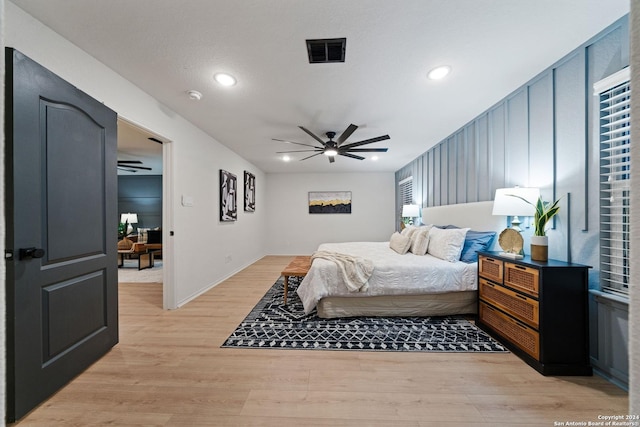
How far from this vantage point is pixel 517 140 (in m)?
2.65

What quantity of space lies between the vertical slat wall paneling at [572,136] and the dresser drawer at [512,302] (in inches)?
21.3

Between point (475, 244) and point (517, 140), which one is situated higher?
point (517, 140)

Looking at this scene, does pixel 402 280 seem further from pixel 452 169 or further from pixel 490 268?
pixel 452 169

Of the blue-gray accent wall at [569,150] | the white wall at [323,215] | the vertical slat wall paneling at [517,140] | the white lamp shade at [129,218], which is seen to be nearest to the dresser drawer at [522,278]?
the blue-gray accent wall at [569,150]

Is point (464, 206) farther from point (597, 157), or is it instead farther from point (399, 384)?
point (399, 384)

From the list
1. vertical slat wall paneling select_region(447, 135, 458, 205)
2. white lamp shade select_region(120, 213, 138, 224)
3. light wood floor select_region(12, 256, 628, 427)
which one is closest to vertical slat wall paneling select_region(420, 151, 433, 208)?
vertical slat wall paneling select_region(447, 135, 458, 205)

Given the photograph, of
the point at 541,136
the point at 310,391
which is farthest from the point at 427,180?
the point at 310,391

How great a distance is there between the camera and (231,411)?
1.58 meters

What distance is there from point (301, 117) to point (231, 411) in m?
2.95

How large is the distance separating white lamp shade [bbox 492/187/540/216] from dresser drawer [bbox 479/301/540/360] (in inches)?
36.0

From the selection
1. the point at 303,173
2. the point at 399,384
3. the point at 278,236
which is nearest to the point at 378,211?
the point at 303,173

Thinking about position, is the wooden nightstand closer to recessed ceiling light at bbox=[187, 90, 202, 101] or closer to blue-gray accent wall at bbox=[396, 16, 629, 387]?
recessed ceiling light at bbox=[187, 90, 202, 101]

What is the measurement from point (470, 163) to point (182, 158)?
12.4 feet

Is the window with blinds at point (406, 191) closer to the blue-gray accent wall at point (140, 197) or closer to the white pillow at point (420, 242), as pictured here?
the white pillow at point (420, 242)
